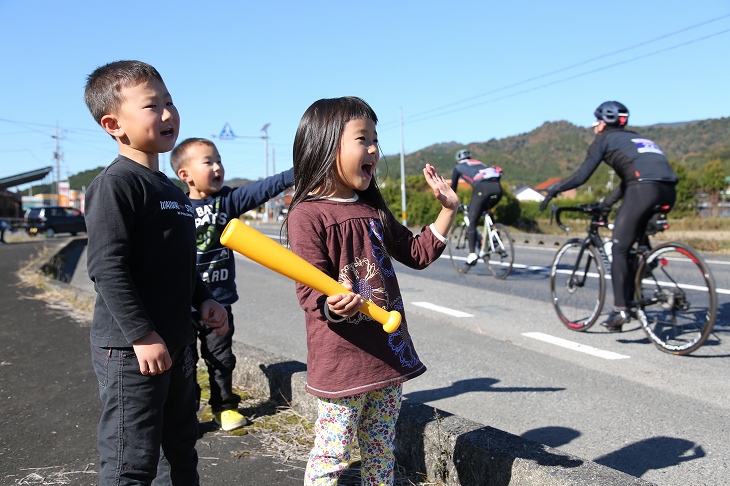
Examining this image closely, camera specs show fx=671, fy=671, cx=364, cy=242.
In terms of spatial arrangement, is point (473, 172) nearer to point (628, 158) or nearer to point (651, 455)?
point (628, 158)

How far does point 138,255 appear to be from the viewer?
2.12 m

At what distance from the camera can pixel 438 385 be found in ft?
14.2

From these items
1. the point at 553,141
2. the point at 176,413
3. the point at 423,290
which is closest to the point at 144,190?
the point at 176,413

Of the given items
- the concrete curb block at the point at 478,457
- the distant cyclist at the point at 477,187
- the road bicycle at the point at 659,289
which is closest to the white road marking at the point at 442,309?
the road bicycle at the point at 659,289

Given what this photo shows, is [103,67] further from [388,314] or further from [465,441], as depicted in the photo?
[465,441]

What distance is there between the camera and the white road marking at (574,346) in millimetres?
5059

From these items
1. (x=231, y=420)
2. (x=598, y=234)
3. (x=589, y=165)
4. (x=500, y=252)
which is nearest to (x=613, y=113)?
(x=589, y=165)

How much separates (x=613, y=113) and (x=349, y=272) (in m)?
4.11

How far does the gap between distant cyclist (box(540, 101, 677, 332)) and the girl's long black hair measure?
3.48 meters

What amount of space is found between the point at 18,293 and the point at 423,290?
5.40m

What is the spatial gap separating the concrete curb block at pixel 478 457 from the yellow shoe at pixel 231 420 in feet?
2.85

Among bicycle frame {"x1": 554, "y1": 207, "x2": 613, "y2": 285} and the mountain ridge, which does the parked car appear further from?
the mountain ridge

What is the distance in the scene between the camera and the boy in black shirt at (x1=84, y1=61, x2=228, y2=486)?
204cm

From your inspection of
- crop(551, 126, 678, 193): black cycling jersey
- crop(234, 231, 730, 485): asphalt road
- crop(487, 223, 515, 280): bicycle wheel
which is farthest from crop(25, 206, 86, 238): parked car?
crop(551, 126, 678, 193): black cycling jersey
